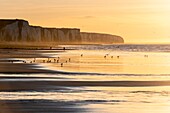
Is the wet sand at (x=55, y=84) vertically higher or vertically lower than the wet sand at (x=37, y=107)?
higher

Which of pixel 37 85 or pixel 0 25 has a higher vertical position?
pixel 0 25

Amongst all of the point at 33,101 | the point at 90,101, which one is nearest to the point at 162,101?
the point at 90,101

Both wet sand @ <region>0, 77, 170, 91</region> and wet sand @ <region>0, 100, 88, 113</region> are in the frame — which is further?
wet sand @ <region>0, 77, 170, 91</region>

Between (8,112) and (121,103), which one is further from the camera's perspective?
(121,103)

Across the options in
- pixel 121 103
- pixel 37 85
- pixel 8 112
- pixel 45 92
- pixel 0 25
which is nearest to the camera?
pixel 8 112

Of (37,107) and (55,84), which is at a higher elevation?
(55,84)

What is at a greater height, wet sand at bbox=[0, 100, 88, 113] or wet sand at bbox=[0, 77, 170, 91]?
wet sand at bbox=[0, 77, 170, 91]

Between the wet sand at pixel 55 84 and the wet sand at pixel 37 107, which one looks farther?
the wet sand at pixel 55 84

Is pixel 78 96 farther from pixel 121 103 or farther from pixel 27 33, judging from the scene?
pixel 27 33

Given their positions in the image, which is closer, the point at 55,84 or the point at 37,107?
the point at 37,107

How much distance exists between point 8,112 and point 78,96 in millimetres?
4431

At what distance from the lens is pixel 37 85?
21016 millimetres

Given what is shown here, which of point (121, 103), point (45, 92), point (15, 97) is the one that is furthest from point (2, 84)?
point (121, 103)

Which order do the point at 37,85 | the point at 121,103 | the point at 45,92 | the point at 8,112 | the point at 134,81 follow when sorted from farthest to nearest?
the point at 134,81 → the point at 37,85 → the point at 45,92 → the point at 121,103 → the point at 8,112
